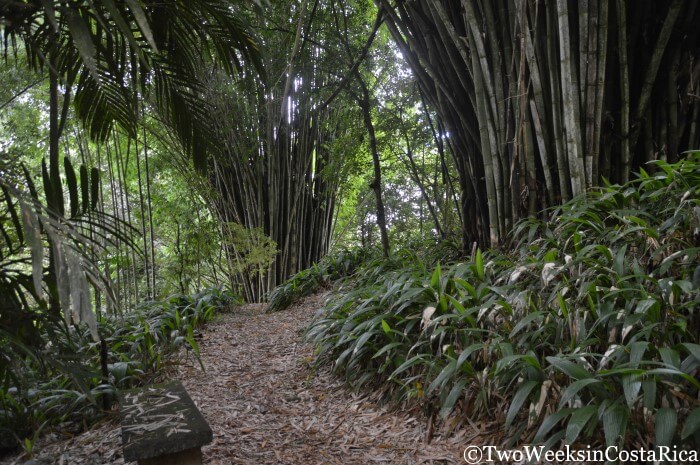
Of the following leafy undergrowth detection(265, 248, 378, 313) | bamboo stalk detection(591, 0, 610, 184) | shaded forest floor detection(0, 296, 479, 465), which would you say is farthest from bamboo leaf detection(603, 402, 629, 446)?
leafy undergrowth detection(265, 248, 378, 313)

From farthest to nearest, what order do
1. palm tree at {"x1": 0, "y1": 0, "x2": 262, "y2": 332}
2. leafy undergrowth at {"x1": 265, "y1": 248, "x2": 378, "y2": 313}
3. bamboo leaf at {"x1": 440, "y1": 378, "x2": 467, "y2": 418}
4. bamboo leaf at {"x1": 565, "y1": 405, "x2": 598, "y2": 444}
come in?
leafy undergrowth at {"x1": 265, "y1": 248, "x2": 378, "y2": 313} → bamboo leaf at {"x1": 440, "y1": 378, "x2": 467, "y2": 418} → palm tree at {"x1": 0, "y1": 0, "x2": 262, "y2": 332} → bamboo leaf at {"x1": 565, "y1": 405, "x2": 598, "y2": 444}

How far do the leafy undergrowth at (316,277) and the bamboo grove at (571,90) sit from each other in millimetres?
2096

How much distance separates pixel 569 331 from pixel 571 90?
112cm

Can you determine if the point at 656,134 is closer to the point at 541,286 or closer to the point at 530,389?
the point at 541,286

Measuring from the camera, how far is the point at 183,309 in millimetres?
3469

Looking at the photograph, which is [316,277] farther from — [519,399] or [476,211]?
[519,399]

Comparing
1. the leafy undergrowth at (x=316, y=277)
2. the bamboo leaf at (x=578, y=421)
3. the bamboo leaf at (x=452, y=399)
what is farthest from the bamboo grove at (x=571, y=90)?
the leafy undergrowth at (x=316, y=277)

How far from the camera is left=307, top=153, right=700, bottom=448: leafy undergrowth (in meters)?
1.15

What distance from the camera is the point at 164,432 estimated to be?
1.25 metres

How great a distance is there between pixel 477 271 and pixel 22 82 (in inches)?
164

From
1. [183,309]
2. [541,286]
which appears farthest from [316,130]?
[541,286]

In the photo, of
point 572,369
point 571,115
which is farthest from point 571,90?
point 572,369

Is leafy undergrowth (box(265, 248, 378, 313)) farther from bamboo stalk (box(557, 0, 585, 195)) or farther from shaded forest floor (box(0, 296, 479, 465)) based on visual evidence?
bamboo stalk (box(557, 0, 585, 195))

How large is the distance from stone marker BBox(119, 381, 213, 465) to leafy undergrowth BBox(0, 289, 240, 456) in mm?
133
